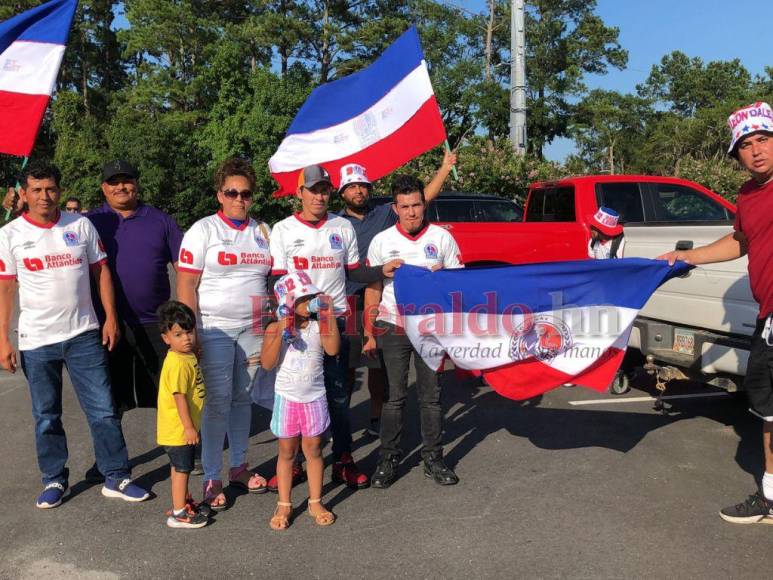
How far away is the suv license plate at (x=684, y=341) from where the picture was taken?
511 centimetres

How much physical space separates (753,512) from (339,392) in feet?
8.33

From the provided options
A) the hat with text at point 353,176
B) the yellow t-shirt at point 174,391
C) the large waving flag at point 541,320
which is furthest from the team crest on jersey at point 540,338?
the yellow t-shirt at point 174,391

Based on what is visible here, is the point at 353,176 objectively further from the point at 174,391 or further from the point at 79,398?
the point at 79,398

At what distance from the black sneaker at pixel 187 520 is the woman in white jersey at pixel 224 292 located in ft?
0.73

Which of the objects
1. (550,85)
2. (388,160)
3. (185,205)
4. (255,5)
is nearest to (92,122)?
(185,205)

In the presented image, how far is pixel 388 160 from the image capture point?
6215mm

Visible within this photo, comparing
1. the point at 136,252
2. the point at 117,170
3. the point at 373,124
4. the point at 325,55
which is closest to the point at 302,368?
the point at 136,252

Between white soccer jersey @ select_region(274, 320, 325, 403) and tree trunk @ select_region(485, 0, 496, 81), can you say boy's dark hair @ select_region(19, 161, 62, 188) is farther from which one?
tree trunk @ select_region(485, 0, 496, 81)

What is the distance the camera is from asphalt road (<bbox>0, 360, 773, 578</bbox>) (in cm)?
349

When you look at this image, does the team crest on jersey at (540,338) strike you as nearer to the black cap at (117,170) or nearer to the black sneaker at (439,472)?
the black sneaker at (439,472)

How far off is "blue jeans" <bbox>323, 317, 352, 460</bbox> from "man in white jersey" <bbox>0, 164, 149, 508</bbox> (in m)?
1.28

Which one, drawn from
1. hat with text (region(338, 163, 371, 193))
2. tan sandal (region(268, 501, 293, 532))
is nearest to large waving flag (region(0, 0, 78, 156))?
hat with text (region(338, 163, 371, 193))

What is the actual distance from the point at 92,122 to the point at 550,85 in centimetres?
2783

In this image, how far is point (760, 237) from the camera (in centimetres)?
386
